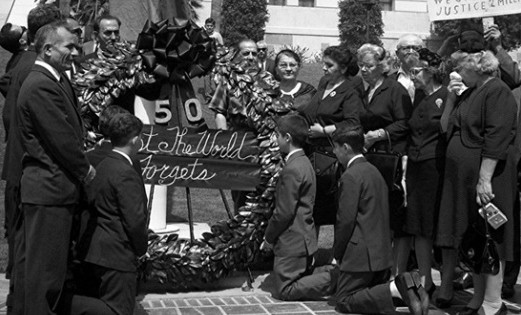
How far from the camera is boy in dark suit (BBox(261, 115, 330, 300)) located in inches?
260

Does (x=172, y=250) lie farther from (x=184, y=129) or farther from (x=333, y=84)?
(x=333, y=84)

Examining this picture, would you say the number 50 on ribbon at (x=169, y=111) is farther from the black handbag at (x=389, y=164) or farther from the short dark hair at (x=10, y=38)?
the black handbag at (x=389, y=164)

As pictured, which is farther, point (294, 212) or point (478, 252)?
point (294, 212)

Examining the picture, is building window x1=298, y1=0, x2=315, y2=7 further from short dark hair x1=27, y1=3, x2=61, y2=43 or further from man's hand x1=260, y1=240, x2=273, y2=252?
short dark hair x1=27, y1=3, x2=61, y2=43

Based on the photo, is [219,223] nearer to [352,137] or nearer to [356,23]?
[352,137]

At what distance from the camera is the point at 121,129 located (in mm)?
5469

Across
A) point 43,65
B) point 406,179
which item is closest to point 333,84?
point 406,179

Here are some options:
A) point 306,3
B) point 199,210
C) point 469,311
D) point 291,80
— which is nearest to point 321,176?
point 291,80

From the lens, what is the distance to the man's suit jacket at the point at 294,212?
6590mm

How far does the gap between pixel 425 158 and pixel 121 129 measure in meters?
2.62

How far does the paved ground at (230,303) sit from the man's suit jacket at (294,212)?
0.45 metres

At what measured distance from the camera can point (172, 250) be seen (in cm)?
669

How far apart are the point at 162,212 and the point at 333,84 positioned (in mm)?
2093

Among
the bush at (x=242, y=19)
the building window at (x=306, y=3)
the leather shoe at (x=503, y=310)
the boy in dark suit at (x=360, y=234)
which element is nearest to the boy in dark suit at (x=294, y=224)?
the boy in dark suit at (x=360, y=234)
